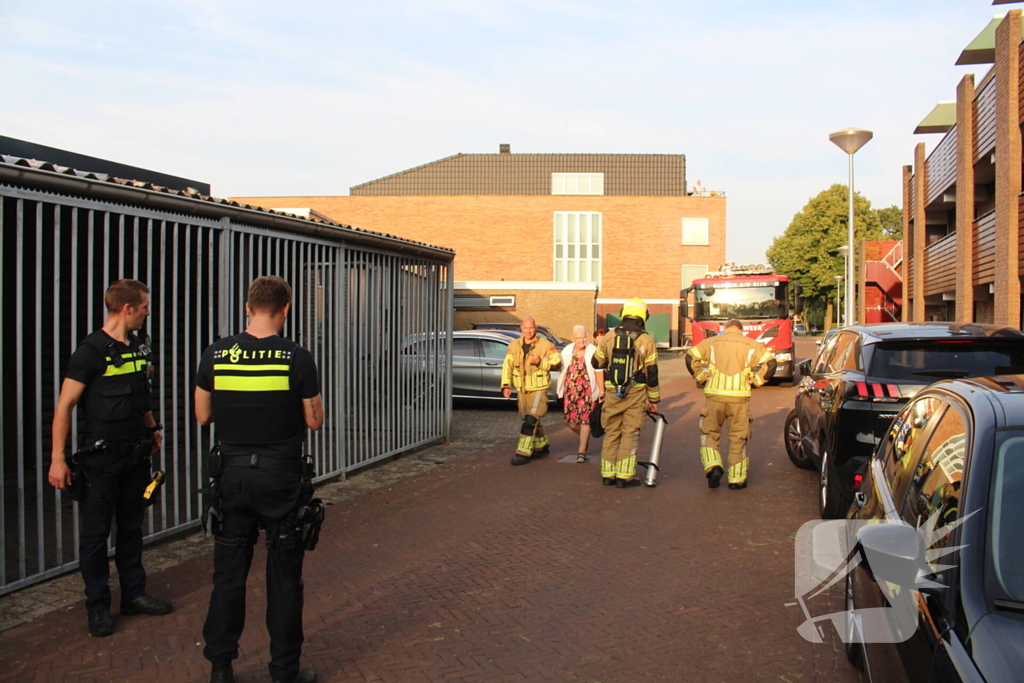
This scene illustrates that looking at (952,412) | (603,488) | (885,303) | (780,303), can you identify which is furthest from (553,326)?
(952,412)

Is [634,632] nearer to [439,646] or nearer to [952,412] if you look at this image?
[439,646]

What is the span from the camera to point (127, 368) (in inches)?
180

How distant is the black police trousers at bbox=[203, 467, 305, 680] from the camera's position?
3.70 m

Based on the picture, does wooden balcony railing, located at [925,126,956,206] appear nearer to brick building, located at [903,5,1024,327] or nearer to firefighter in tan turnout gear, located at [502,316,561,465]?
brick building, located at [903,5,1024,327]

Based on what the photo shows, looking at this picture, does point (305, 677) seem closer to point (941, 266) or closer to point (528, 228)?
point (941, 266)

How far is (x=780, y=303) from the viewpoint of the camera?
21344mm

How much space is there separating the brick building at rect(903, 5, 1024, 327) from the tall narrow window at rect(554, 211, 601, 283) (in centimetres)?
2324

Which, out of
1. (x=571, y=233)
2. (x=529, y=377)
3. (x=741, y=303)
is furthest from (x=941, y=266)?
(x=571, y=233)

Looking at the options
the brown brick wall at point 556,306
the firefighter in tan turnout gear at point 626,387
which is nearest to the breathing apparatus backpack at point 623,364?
the firefighter in tan turnout gear at point 626,387

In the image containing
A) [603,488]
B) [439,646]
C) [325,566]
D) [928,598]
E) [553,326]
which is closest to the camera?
[928,598]

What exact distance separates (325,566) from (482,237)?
45673 mm

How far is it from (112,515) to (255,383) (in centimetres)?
154

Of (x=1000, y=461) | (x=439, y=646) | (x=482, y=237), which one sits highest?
(x=482, y=237)

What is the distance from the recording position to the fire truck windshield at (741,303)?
21.3m
